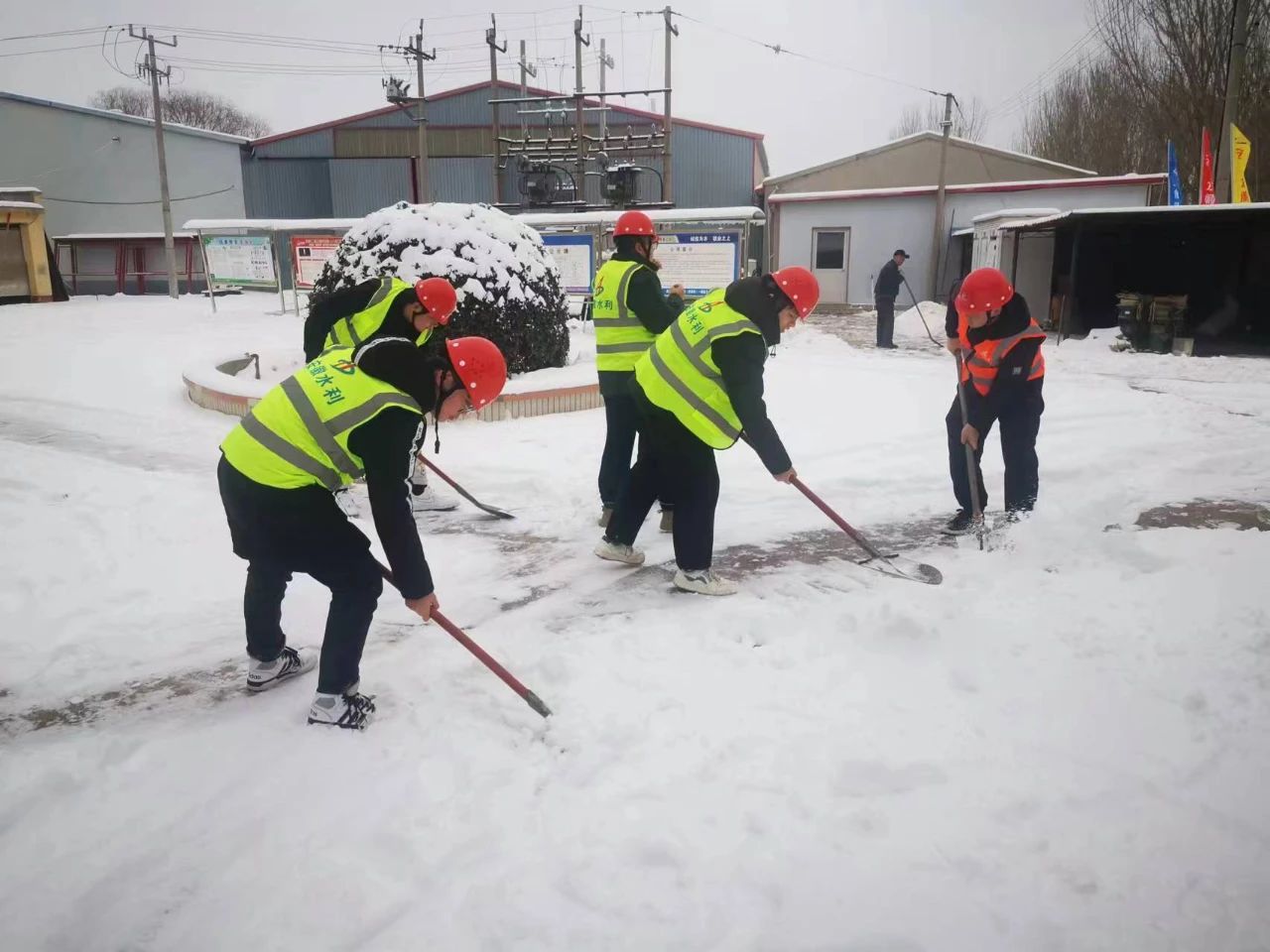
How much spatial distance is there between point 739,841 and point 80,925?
1632 millimetres

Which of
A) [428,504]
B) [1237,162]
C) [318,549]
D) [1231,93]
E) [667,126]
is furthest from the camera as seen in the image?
[667,126]

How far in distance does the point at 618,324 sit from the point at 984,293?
1.87 metres

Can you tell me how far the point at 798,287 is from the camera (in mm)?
3564

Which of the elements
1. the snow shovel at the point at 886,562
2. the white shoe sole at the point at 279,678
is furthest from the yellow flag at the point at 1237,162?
the white shoe sole at the point at 279,678

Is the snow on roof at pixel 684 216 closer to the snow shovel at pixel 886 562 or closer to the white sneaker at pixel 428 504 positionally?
the white sneaker at pixel 428 504

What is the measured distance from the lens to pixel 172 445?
639cm

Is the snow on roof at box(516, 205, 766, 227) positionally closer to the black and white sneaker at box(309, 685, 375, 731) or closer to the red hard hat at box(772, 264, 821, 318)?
the red hard hat at box(772, 264, 821, 318)

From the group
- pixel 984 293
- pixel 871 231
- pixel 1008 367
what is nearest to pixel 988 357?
pixel 1008 367

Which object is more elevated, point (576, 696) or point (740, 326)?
point (740, 326)

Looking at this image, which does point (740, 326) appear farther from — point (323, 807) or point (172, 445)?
point (172, 445)

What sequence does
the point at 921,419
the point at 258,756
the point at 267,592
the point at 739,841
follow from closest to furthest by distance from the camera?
the point at 739,841 → the point at 258,756 → the point at 267,592 → the point at 921,419

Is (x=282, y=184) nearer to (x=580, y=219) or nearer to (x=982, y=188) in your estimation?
(x=580, y=219)

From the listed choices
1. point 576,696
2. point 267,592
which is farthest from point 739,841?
point 267,592

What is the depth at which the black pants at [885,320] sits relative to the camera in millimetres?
13180
